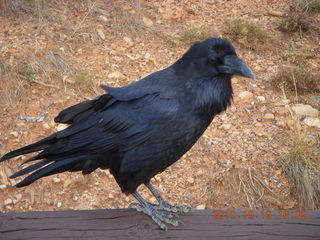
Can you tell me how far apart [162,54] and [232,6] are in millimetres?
2161

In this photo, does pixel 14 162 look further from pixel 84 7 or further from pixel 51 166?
pixel 84 7

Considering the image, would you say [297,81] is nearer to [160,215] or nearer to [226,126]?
[226,126]

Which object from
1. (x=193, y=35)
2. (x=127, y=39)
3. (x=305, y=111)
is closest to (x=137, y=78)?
(x=127, y=39)

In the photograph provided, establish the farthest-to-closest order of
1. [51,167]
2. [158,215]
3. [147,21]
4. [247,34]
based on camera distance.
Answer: [147,21] < [247,34] < [51,167] < [158,215]

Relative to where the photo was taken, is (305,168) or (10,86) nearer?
(305,168)


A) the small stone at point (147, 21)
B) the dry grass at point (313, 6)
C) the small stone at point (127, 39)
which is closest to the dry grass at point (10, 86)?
the small stone at point (127, 39)

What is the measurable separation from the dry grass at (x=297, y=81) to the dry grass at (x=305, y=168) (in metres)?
1.09

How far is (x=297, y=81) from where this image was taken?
19.9ft

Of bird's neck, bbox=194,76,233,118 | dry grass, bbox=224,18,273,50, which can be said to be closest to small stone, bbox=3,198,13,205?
bird's neck, bbox=194,76,233,118

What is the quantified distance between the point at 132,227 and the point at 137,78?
138 inches

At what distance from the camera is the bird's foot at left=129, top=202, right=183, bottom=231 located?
2837 mm

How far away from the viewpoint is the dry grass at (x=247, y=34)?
6.73 m

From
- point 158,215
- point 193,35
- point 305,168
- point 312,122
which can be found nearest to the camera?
point 158,215

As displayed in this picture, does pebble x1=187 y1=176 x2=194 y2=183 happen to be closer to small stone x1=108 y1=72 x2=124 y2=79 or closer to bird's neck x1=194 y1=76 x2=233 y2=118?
small stone x1=108 y1=72 x2=124 y2=79
